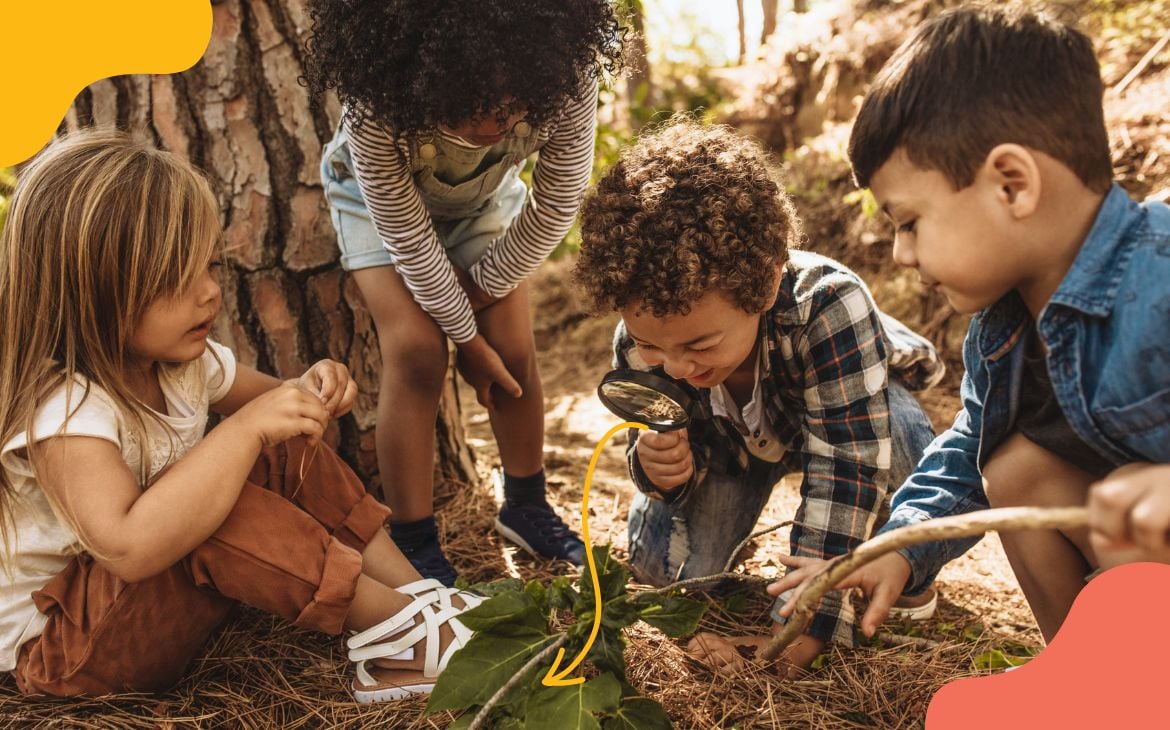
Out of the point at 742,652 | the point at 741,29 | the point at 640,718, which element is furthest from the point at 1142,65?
the point at 741,29

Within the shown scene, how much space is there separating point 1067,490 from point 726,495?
1.05 meters

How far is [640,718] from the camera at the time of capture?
158 centimetres

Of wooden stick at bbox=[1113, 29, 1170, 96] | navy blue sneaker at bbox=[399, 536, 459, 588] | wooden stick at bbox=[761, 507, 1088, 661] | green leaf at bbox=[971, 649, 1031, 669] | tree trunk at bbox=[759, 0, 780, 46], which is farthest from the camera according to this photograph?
tree trunk at bbox=[759, 0, 780, 46]

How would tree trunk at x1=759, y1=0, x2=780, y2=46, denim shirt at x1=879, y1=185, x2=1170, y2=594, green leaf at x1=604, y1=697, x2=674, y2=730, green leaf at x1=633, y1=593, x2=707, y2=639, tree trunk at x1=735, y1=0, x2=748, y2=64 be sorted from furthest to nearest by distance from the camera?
1. tree trunk at x1=735, y1=0, x2=748, y2=64
2. tree trunk at x1=759, y1=0, x2=780, y2=46
3. green leaf at x1=633, y1=593, x2=707, y2=639
4. green leaf at x1=604, y1=697, x2=674, y2=730
5. denim shirt at x1=879, y1=185, x2=1170, y2=594

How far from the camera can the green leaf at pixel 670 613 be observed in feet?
5.48

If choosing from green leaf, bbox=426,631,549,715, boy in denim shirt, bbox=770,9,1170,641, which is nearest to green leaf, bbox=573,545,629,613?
green leaf, bbox=426,631,549,715

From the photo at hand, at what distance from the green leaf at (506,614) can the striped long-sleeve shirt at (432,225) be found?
3.01 feet

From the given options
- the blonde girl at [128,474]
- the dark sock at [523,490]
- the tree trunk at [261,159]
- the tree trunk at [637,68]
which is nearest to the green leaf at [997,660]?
the blonde girl at [128,474]

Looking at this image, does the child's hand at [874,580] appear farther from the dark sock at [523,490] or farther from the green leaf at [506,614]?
the dark sock at [523,490]

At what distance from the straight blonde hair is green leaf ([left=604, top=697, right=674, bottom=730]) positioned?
1098 millimetres

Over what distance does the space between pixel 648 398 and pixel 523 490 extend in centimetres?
76

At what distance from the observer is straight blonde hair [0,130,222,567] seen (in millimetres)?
1784

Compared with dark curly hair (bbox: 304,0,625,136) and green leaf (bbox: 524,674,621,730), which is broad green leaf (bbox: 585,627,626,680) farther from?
dark curly hair (bbox: 304,0,625,136)

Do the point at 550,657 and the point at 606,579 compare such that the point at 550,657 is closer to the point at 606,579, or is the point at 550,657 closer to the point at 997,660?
the point at 606,579
